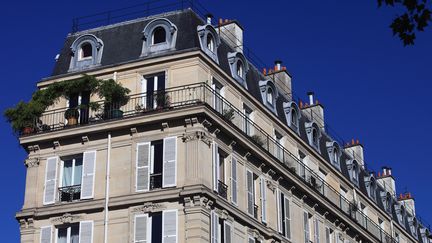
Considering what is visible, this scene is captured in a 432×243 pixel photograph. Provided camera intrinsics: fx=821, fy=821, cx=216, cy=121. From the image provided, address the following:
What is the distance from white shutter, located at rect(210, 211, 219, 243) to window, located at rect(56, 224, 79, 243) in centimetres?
530

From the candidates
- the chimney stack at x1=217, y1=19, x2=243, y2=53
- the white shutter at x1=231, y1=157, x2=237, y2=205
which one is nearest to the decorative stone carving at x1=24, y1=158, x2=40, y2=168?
the white shutter at x1=231, y1=157, x2=237, y2=205

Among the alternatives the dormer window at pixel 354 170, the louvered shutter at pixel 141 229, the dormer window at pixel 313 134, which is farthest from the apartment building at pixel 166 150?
the dormer window at pixel 354 170

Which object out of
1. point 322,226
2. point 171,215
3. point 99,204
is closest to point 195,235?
point 171,215

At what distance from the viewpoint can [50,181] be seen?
→ 31969mm

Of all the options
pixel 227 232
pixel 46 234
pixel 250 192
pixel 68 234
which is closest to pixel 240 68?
pixel 250 192

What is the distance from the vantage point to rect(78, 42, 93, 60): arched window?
3419cm

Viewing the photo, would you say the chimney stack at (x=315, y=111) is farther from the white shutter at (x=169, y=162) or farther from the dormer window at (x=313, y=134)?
the white shutter at (x=169, y=162)

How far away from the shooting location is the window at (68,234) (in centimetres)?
3084

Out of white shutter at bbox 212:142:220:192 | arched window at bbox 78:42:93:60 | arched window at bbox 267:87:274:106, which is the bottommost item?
white shutter at bbox 212:142:220:192

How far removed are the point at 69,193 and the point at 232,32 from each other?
1130cm

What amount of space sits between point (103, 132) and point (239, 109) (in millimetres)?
5939

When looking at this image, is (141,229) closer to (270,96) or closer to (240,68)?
(240,68)

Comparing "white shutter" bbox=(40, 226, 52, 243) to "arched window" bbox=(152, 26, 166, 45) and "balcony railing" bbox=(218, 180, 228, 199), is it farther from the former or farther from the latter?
"arched window" bbox=(152, 26, 166, 45)

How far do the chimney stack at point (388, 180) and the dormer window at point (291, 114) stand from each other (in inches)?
691
